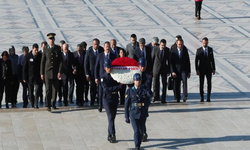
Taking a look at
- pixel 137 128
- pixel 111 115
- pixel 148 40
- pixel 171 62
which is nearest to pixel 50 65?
pixel 111 115

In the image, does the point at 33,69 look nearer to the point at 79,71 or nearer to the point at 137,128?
the point at 79,71

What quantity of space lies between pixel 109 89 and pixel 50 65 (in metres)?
2.13

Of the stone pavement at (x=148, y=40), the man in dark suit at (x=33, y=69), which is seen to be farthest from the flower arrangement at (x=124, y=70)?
the man in dark suit at (x=33, y=69)

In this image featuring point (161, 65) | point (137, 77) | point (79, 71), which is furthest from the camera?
point (161, 65)

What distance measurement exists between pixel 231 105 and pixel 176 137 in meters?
2.49

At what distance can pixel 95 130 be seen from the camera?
1112 cm

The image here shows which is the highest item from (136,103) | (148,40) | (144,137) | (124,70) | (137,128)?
(124,70)

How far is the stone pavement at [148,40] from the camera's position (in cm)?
1065

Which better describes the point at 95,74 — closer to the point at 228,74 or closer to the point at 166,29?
the point at 228,74

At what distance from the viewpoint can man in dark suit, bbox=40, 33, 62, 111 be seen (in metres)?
12.1

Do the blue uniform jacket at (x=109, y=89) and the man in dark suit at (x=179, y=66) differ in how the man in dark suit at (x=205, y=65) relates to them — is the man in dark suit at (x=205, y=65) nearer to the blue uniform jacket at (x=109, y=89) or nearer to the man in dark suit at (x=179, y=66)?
the man in dark suit at (x=179, y=66)

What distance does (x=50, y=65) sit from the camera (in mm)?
12180

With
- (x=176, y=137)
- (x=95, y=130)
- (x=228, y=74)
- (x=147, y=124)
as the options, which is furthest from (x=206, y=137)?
(x=228, y=74)

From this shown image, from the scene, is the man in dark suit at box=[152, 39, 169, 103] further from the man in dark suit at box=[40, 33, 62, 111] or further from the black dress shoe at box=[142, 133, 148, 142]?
the black dress shoe at box=[142, 133, 148, 142]
